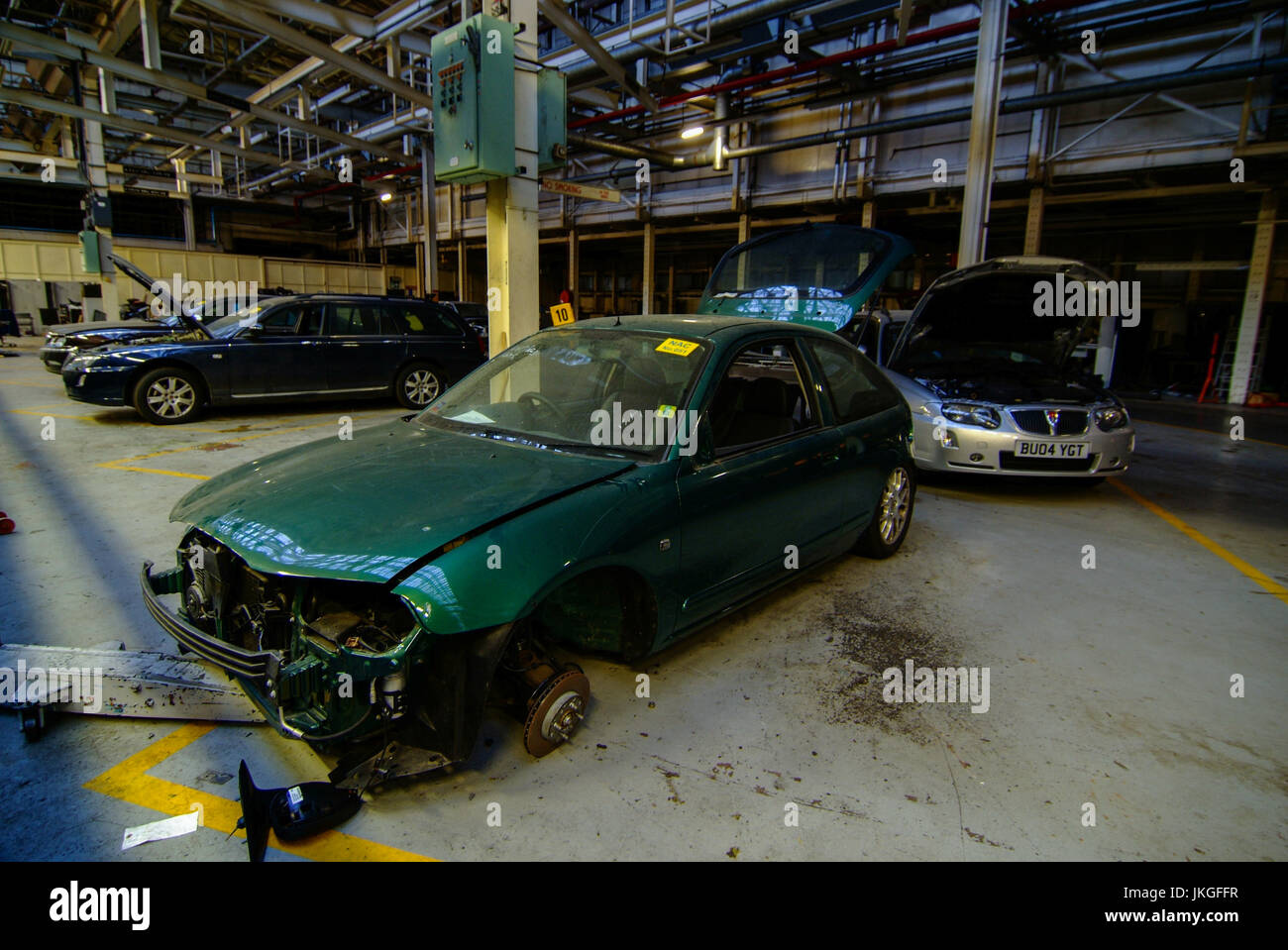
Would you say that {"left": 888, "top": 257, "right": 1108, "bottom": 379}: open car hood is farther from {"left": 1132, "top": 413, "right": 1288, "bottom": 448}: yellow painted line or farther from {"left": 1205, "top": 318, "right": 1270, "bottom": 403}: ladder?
{"left": 1205, "top": 318, "right": 1270, "bottom": 403}: ladder

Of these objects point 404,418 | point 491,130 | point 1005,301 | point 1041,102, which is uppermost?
point 1041,102

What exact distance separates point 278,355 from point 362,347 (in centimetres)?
95

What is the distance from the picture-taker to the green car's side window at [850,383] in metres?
3.46

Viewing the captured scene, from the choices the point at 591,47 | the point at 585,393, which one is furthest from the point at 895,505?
the point at 591,47

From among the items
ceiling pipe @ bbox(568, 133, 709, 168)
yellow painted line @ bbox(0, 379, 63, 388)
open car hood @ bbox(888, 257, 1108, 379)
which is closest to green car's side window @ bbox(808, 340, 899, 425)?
open car hood @ bbox(888, 257, 1108, 379)

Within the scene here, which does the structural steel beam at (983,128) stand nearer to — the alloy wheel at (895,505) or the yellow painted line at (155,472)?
the alloy wheel at (895,505)

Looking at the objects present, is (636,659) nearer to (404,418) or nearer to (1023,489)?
(404,418)

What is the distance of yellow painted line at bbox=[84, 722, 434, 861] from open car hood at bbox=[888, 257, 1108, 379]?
17.9 ft

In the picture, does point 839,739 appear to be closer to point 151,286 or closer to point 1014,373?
point 1014,373

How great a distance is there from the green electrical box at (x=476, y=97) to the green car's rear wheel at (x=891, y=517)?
3645mm

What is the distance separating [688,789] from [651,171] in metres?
14.7

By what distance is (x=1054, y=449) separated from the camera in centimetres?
507

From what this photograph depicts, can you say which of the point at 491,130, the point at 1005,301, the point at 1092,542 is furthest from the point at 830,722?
the point at 1005,301

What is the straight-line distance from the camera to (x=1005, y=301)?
256 inches
